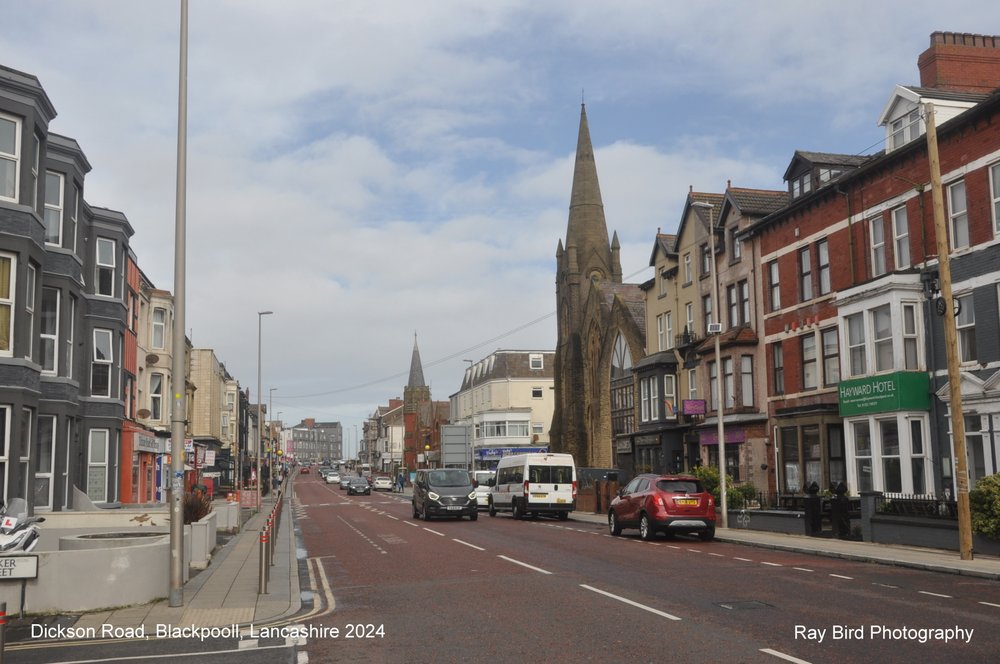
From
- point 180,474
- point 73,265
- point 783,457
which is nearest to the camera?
point 180,474

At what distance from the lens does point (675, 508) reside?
24188 millimetres

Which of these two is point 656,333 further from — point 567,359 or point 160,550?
point 160,550

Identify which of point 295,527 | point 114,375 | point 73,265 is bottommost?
point 295,527

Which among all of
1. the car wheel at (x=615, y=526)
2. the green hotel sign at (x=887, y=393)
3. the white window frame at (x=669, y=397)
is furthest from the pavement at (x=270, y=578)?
the white window frame at (x=669, y=397)

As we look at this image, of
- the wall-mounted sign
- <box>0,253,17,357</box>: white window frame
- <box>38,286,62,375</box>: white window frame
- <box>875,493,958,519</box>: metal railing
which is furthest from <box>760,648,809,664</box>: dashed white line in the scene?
the wall-mounted sign

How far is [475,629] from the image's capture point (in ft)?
36.1

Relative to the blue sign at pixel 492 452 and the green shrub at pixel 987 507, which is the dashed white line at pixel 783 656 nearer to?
the green shrub at pixel 987 507

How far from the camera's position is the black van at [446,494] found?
35.5 meters

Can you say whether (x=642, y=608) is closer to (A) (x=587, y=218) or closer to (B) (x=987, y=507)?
(B) (x=987, y=507)

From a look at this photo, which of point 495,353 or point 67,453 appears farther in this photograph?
point 495,353

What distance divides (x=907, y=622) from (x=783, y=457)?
74.1ft

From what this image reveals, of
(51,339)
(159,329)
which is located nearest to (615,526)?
(51,339)

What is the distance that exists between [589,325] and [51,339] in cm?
4682

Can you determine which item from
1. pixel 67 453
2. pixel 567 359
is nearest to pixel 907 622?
pixel 67 453
